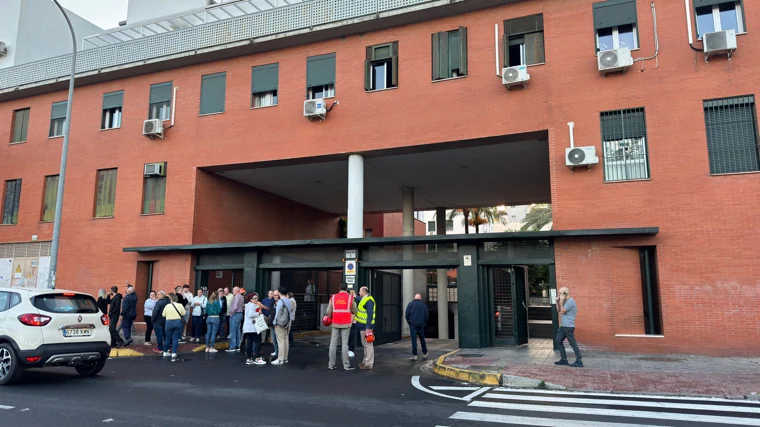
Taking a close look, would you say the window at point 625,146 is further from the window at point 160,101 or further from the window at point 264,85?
the window at point 160,101

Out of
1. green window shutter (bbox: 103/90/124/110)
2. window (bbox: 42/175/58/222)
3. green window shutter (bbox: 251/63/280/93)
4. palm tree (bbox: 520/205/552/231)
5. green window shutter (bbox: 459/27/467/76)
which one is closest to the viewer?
green window shutter (bbox: 459/27/467/76)

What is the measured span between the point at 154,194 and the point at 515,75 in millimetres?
13571

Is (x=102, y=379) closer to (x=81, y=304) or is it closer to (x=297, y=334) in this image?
(x=81, y=304)

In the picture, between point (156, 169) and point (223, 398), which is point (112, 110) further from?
point (223, 398)

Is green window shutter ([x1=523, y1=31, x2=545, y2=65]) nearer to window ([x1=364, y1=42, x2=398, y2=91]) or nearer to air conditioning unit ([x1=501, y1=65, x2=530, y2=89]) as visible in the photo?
air conditioning unit ([x1=501, y1=65, x2=530, y2=89])

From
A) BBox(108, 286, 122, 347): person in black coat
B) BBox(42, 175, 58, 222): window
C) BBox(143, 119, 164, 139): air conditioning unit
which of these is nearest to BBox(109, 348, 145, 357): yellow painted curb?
BBox(108, 286, 122, 347): person in black coat

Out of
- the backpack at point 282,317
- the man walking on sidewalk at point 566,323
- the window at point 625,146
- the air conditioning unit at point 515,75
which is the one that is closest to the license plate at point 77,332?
the backpack at point 282,317

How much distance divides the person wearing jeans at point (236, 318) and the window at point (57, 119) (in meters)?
13.0

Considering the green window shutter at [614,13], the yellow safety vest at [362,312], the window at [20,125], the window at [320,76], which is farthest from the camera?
the window at [20,125]

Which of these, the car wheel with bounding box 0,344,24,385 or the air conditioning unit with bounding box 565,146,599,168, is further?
the air conditioning unit with bounding box 565,146,599,168

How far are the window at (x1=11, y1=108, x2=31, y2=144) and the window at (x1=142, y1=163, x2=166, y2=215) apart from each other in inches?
296

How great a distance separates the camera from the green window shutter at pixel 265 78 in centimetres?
1852

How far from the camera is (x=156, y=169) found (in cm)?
1944

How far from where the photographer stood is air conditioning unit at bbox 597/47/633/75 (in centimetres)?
1388
